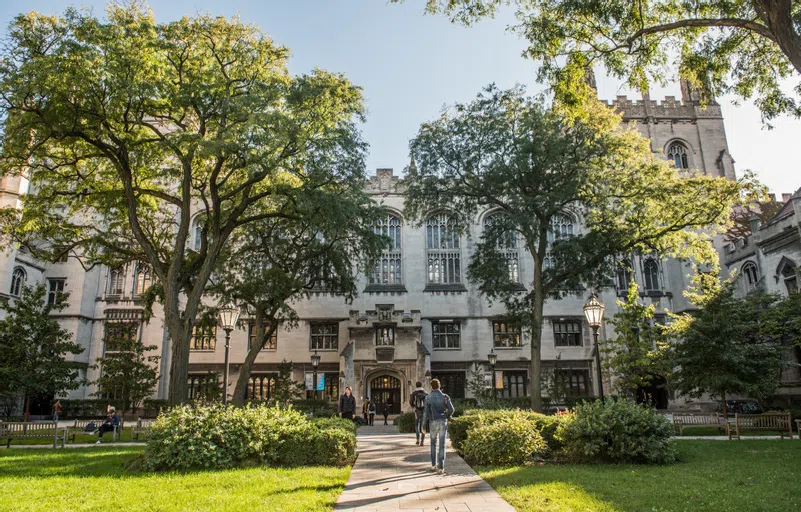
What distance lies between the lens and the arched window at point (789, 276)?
27844 millimetres

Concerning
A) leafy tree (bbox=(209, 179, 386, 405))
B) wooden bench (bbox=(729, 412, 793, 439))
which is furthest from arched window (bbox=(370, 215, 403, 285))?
wooden bench (bbox=(729, 412, 793, 439))

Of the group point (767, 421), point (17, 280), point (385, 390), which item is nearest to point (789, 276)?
point (767, 421)

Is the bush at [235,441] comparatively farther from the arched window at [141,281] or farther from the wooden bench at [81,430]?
the arched window at [141,281]

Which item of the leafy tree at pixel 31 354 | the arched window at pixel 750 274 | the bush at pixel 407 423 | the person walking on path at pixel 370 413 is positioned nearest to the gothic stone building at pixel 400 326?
Result: the arched window at pixel 750 274

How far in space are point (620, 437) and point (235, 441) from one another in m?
8.11

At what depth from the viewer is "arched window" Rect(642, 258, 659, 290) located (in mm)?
36062

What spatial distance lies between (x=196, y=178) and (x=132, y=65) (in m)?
6.07

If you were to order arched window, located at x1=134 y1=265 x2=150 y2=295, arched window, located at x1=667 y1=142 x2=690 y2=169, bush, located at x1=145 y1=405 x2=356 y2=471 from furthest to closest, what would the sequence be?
arched window, located at x1=667 y1=142 x2=690 y2=169 → arched window, located at x1=134 y1=265 x2=150 y2=295 → bush, located at x1=145 y1=405 x2=356 y2=471

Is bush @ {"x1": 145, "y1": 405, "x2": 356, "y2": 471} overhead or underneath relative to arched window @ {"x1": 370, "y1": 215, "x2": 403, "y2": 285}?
underneath

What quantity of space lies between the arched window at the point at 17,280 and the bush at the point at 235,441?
25910mm

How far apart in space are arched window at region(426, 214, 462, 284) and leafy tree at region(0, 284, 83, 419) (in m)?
21.1

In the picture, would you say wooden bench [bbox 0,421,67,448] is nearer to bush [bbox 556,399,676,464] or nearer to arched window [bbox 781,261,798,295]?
bush [bbox 556,399,676,464]

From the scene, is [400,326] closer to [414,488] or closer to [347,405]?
[347,405]

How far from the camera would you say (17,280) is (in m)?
31.8
